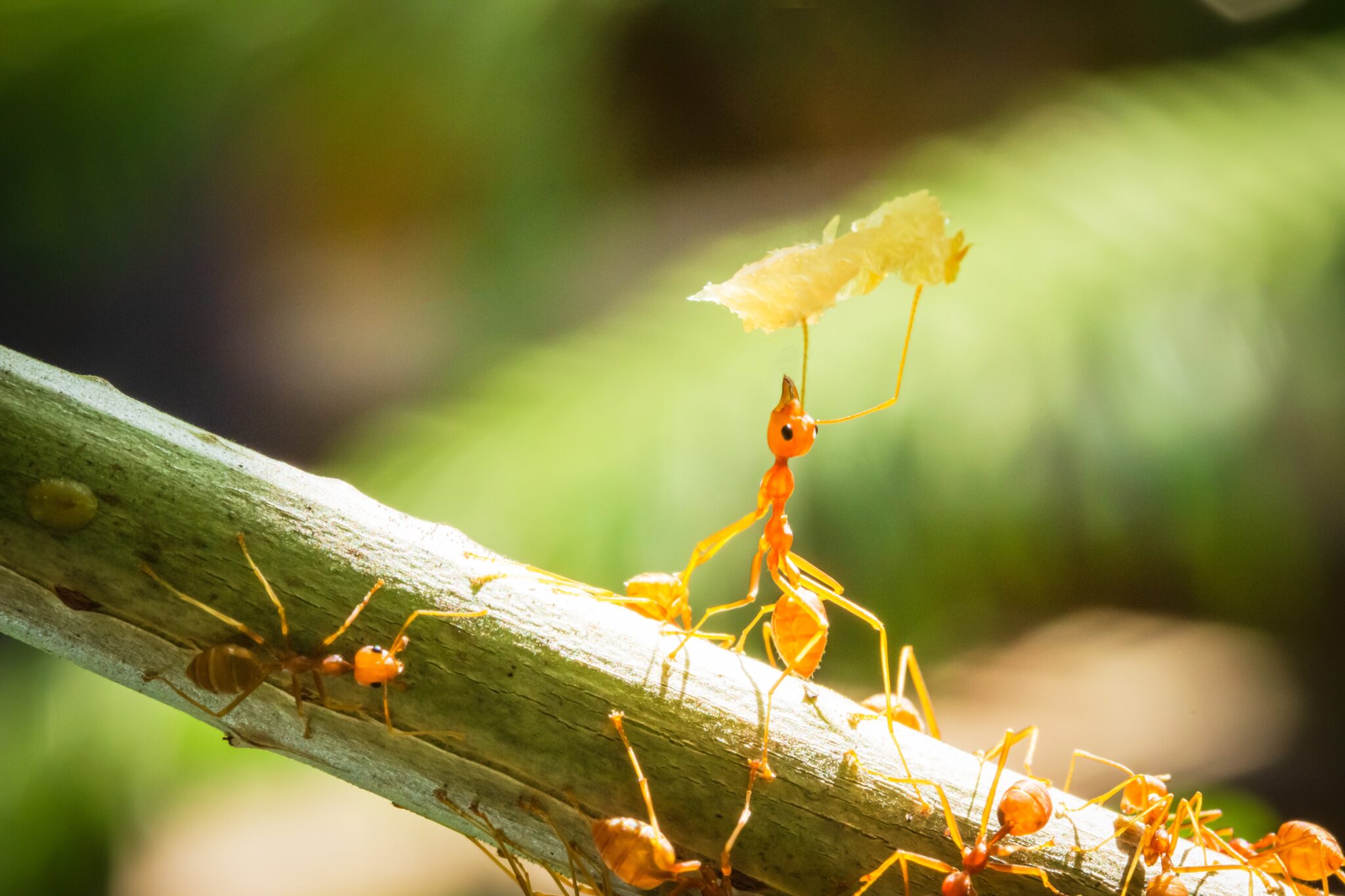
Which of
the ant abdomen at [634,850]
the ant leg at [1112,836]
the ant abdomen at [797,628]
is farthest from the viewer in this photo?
the ant abdomen at [797,628]

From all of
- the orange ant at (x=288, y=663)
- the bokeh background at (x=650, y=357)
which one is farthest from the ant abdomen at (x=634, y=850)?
the bokeh background at (x=650, y=357)

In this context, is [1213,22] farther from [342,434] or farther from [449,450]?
[342,434]

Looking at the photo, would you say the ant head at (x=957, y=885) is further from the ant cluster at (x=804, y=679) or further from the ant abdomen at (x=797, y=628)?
the ant abdomen at (x=797, y=628)

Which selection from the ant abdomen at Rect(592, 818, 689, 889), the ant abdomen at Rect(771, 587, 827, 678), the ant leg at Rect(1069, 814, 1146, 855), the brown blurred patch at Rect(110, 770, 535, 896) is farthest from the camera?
the brown blurred patch at Rect(110, 770, 535, 896)

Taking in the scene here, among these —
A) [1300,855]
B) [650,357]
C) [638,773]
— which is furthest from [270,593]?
[650,357]

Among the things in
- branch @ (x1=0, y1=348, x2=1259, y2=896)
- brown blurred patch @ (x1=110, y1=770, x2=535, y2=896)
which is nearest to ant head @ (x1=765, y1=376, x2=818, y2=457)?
branch @ (x1=0, y1=348, x2=1259, y2=896)

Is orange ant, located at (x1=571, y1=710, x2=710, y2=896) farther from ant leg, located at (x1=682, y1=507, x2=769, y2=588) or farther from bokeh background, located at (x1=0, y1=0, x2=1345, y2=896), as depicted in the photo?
bokeh background, located at (x1=0, y1=0, x2=1345, y2=896)

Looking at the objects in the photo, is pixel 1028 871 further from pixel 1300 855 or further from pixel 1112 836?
pixel 1300 855
